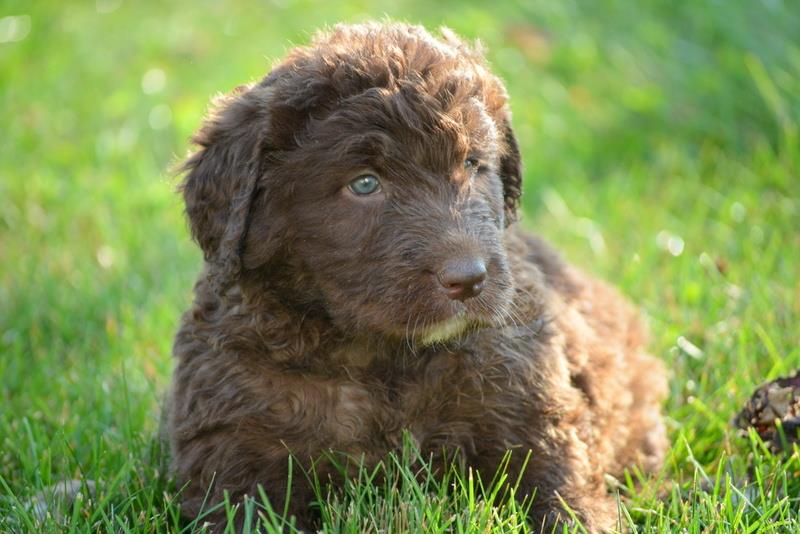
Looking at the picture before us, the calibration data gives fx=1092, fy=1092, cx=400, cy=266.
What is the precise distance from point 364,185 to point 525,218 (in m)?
3.45

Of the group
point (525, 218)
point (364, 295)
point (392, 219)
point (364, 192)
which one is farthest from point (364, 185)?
point (525, 218)

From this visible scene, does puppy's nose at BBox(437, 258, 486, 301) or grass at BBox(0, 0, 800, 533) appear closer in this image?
puppy's nose at BBox(437, 258, 486, 301)

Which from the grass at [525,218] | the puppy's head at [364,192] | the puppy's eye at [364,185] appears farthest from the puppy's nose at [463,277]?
the grass at [525,218]

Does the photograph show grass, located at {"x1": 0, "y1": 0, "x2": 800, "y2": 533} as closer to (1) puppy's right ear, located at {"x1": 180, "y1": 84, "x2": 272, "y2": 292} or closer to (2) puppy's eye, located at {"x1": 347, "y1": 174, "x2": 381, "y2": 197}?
(1) puppy's right ear, located at {"x1": 180, "y1": 84, "x2": 272, "y2": 292}

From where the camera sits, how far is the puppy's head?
3.10 meters

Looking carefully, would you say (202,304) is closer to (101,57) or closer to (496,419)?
(496,419)

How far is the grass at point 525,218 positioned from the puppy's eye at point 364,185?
792mm

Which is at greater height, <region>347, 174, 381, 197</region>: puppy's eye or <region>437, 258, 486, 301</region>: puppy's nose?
<region>347, 174, 381, 197</region>: puppy's eye

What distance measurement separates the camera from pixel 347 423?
3344 mm

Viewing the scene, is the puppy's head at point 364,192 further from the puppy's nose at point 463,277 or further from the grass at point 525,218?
the grass at point 525,218

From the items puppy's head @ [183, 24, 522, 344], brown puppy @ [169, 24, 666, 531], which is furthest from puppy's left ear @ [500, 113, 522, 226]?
puppy's head @ [183, 24, 522, 344]

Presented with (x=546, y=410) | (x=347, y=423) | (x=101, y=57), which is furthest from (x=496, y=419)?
(x=101, y=57)

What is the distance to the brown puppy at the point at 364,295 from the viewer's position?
3.15 meters

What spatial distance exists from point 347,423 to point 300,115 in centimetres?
94
